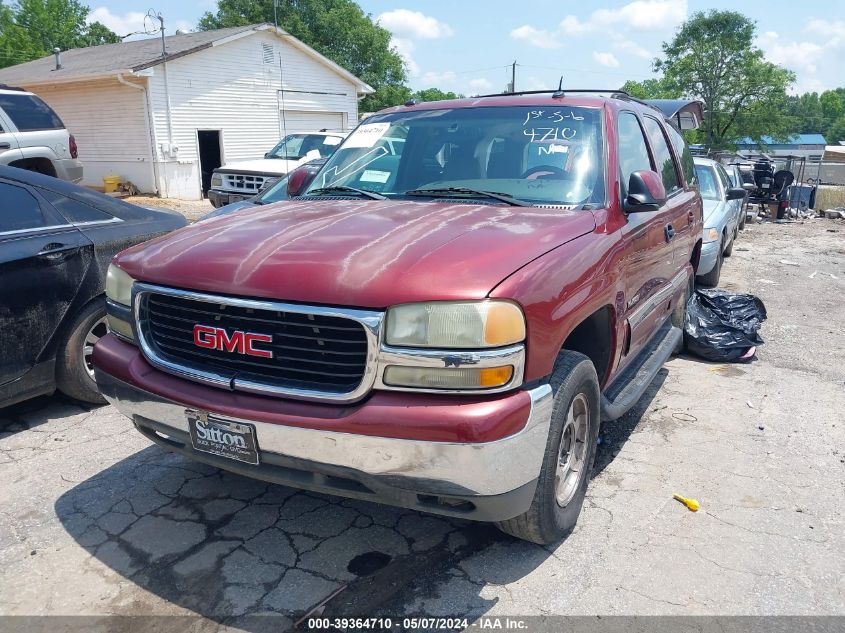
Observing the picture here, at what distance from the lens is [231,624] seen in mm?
2564

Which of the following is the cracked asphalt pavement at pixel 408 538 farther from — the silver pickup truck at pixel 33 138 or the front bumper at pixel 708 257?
the silver pickup truck at pixel 33 138

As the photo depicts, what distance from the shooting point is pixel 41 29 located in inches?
1937

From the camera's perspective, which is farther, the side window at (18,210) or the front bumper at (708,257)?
the front bumper at (708,257)

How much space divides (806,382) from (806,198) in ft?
62.3

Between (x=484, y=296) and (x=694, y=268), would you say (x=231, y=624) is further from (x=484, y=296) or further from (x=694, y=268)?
(x=694, y=268)

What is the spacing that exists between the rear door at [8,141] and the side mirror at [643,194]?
418 inches

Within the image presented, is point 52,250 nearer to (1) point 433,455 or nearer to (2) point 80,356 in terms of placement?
(2) point 80,356

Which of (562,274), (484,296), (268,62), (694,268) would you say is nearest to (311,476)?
(484,296)

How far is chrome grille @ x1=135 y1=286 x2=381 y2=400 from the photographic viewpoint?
2.41 meters

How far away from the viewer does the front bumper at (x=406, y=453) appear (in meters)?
2.30

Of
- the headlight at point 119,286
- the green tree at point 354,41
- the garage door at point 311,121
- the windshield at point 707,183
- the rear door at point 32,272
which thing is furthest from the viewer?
the green tree at point 354,41

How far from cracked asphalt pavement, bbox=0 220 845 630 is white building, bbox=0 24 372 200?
51.8ft

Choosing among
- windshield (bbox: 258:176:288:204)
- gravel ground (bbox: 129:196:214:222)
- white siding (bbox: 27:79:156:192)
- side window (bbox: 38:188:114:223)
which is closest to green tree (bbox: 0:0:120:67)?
white siding (bbox: 27:79:156:192)

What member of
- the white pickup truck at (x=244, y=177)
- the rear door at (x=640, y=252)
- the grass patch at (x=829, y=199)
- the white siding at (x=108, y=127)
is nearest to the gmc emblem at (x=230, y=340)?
the rear door at (x=640, y=252)
